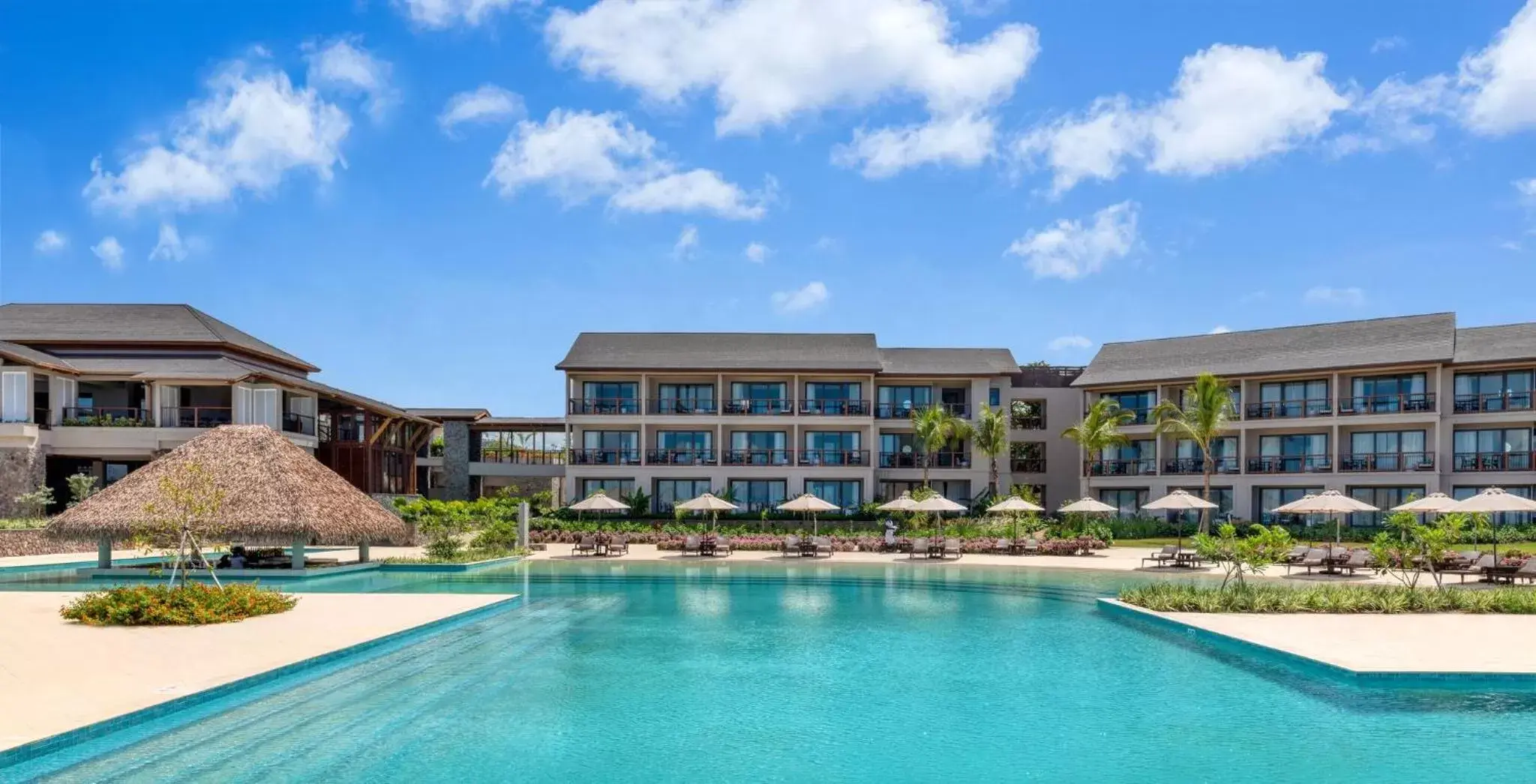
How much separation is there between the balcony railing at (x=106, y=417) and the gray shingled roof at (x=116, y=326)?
3696 millimetres

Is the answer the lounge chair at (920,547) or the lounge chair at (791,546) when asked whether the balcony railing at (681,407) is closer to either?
the lounge chair at (791,546)

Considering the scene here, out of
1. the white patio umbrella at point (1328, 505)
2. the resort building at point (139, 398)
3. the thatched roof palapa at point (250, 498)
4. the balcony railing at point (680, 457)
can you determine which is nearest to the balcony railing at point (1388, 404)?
the white patio umbrella at point (1328, 505)

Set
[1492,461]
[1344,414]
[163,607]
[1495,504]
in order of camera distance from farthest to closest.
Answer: [1344,414], [1492,461], [1495,504], [163,607]

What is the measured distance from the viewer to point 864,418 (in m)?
45.3

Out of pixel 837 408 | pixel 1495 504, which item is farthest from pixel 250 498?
pixel 1495 504

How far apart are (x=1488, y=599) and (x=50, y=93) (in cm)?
3213

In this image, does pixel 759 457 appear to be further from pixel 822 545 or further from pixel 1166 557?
pixel 1166 557

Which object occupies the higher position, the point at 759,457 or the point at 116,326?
the point at 116,326

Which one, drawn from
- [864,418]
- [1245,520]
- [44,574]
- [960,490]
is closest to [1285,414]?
[1245,520]

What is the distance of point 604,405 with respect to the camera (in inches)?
1823

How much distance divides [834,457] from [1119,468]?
12.6 meters

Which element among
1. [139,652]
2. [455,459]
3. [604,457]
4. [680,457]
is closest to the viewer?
[139,652]

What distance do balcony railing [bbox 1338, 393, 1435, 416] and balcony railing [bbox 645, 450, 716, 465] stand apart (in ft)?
83.1

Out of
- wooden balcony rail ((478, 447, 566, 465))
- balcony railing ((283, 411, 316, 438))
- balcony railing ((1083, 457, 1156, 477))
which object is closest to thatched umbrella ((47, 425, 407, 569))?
balcony railing ((283, 411, 316, 438))
